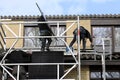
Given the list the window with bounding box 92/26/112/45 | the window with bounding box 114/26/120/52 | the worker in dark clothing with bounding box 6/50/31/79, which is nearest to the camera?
the worker in dark clothing with bounding box 6/50/31/79

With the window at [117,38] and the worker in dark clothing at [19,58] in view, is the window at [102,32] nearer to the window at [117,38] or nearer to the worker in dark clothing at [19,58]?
the window at [117,38]

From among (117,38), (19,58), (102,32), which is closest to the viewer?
(19,58)

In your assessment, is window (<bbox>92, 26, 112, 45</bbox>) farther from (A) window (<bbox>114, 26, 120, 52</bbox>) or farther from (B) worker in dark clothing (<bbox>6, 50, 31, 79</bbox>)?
(B) worker in dark clothing (<bbox>6, 50, 31, 79</bbox>)

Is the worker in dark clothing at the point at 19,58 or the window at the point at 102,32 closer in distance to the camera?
the worker in dark clothing at the point at 19,58

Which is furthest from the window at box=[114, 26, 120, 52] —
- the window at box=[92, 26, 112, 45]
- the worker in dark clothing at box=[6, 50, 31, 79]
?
the worker in dark clothing at box=[6, 50, 31, 79]

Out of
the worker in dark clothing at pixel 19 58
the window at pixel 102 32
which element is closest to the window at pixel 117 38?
the window at pixel 102 32

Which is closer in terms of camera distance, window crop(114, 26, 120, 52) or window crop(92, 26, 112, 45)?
window crop(114, 26, 120, 52)

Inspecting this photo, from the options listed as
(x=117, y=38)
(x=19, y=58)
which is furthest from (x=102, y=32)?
(x=19, y=58)

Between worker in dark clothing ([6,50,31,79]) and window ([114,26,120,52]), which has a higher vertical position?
window ([114,26,120,52])

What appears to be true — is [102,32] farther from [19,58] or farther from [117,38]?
[19,58]

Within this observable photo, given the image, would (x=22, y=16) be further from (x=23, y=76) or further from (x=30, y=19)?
(x=23, y=76)

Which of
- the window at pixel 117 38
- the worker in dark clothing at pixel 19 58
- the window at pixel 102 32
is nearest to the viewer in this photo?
the worker in dark clothing at pixel 19 58

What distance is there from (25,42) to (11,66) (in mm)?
4622

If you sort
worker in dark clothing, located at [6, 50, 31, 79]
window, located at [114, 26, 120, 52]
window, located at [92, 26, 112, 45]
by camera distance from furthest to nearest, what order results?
window, located at [92, 26, 112, 45] < window, located at [114, 26, 120, 52] < worker in dark clothing, located at [6, 50, 31, 79]
